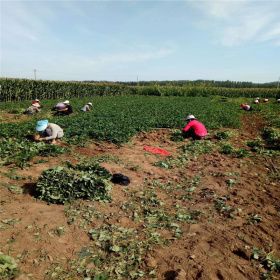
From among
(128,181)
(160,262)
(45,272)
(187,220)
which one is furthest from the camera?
(128,181)

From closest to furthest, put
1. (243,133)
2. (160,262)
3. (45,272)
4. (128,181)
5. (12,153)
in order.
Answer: (45,272) → (160,262) → (128,181) → (12,153) → (243,133)

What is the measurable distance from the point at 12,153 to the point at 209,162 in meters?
6.43

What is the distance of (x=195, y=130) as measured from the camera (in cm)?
945

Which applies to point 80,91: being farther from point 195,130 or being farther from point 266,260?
point 266,260

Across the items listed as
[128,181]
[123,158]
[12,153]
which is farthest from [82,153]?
[128,181]

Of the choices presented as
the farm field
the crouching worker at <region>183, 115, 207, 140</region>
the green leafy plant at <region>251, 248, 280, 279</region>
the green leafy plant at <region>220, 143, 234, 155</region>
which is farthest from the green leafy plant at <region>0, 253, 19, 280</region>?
the crouching worker at <region>183, 115, 207, 140</region>

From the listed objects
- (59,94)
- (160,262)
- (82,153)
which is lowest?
(160,262)

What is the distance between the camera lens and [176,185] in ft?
18.1

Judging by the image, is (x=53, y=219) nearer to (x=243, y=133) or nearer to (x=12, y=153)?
(x=12, y=153)

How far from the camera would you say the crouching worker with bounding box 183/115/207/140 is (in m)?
9.33

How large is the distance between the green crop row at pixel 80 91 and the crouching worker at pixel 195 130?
21.1 meters

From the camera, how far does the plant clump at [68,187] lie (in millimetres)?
4285

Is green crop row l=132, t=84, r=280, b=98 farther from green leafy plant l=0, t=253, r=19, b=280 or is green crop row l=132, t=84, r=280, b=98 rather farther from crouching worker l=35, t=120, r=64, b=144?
green leafy plant l=0, t=253, r=19, b=280

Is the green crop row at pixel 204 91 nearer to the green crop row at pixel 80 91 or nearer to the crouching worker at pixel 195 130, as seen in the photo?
the green crop row at pixel 80 91
